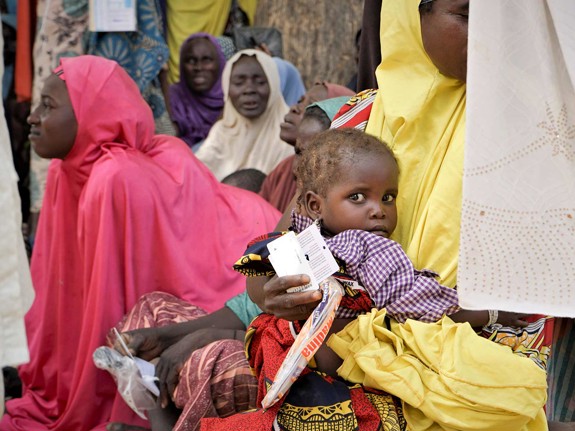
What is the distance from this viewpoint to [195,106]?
305 inches

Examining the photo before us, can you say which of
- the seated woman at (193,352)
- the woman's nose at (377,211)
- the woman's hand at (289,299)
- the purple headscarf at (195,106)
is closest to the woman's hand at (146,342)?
the seated woman at (193,352)

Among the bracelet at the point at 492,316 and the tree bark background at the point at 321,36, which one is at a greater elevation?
the tree bark background at the point at 321,36

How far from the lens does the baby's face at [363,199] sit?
2.26 meters

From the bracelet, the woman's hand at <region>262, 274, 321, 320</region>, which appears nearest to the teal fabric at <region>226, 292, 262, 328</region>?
the woman's hand at <region>262, 274, 321, 320</region>

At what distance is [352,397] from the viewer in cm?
216

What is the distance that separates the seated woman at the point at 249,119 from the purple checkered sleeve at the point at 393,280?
4.20 metres

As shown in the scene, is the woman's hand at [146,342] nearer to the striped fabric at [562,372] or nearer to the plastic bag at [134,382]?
the plastic bag at [134,382]

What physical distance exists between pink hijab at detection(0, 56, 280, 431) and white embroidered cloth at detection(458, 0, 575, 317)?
215cm

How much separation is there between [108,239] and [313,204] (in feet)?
5.02

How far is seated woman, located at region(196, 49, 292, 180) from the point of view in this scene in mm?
6457

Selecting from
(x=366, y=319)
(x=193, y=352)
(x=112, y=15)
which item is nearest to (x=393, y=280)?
(x=366, y=319)

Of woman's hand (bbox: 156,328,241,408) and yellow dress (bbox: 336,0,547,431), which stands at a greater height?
yellow dress (bbox: 336,0,547,431)

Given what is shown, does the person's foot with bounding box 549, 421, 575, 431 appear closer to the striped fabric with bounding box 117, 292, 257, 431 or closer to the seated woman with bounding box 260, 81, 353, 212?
the striped fabric with bounding box 117, 292, 257, 431

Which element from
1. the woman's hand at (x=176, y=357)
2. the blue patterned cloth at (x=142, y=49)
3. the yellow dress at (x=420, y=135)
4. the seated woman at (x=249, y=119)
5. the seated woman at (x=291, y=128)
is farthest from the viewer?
the blue patterned cloth at (x=142, y=49)
